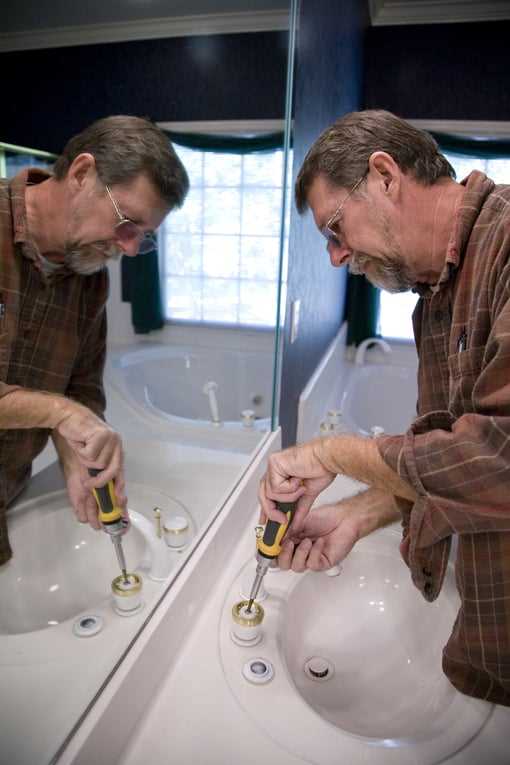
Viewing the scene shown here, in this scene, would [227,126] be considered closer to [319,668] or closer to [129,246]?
[129,246]

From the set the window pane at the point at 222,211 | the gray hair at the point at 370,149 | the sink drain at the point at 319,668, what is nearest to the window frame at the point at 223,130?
the window pane at the point at 222,211

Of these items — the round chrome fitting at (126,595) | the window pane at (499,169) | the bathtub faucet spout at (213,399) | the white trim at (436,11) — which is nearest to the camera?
the round chrome fitting at (126,595)

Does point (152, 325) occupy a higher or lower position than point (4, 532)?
higher

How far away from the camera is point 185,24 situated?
875 millimetres

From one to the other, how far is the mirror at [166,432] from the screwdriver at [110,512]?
26mm

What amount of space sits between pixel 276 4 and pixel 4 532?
1135mm

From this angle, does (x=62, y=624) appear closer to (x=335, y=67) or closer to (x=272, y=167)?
(x=272, y=167)

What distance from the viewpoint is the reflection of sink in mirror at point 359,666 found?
2.26 ft

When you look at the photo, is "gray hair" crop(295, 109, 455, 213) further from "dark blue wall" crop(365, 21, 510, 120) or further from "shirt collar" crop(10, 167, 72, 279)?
"dark blue wall" crop(365, 21, 510, 120)

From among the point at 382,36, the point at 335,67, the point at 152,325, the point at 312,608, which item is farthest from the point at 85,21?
the point at 382,36

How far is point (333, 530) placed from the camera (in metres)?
0.97

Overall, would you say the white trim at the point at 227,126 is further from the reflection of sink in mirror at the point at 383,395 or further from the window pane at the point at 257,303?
the reflection of sink in mirror at the point at 383,395

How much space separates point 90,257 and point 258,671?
2.06 ft

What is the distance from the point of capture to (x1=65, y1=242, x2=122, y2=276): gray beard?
660 mm
